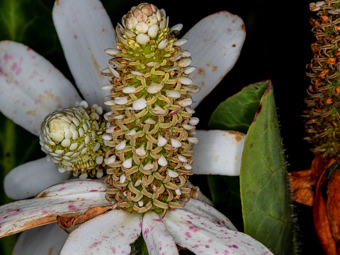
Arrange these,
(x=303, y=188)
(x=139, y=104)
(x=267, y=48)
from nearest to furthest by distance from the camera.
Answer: (x=139, y=104), (x=303, y=188), (x=267, y=48)

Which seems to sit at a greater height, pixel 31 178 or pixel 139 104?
pixel 139 104

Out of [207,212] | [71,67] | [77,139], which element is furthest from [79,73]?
[207,212]

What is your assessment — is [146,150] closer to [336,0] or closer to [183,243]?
[183,243]

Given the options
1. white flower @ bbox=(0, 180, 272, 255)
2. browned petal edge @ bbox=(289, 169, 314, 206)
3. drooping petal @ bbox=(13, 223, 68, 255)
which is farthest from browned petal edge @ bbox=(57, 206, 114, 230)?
browned petal edge @ bbox=(289, 169, 314, 206)

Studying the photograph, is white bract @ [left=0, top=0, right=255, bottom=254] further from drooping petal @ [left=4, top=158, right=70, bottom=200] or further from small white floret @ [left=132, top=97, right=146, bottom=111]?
small white floret @ [left=132, top=97, right=146, bottom=111]

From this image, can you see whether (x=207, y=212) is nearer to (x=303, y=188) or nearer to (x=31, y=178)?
(x=303, y=188)

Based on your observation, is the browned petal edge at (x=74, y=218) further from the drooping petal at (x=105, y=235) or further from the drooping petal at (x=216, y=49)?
the drooping petal at (x=216, y=49)

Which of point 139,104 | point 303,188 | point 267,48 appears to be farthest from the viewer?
point 267,48

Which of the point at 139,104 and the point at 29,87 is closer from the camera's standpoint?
the point at 139,104
